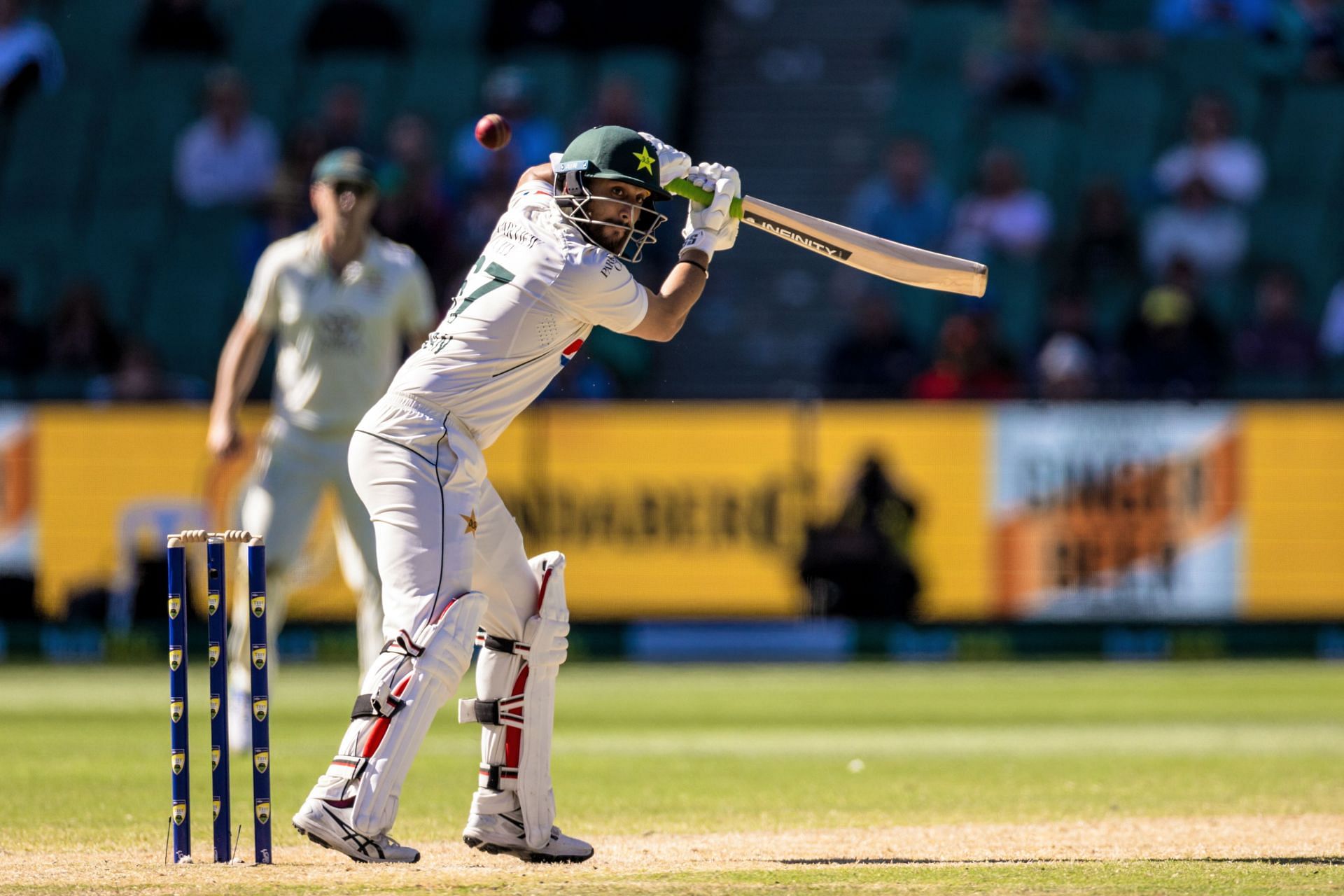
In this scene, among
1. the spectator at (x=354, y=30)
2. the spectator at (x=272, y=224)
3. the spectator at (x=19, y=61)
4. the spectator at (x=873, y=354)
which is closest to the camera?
the spectator at (x=873, y=354)

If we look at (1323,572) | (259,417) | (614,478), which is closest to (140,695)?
(259,417)

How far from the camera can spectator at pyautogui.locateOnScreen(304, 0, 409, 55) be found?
17.6 m

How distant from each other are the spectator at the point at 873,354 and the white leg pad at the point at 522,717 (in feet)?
26.9

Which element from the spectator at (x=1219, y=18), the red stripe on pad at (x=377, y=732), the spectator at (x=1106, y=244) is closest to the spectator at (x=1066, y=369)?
the spectator at (x=1106, y=244)

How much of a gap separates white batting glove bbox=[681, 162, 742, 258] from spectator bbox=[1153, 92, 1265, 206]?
402 inches

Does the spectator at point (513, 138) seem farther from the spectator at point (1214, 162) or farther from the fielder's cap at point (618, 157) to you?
the fielder's cap at point (618, 157)

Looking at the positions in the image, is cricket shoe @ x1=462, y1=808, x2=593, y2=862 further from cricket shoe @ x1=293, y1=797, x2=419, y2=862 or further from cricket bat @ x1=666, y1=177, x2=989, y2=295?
cricket bat @ x1=666, y1=177, x2=989, y2=295

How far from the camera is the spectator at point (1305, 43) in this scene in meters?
16.5

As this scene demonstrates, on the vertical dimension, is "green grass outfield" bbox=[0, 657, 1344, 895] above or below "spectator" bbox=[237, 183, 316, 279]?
below

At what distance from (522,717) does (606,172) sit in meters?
1.49

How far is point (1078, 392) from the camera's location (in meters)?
13.0

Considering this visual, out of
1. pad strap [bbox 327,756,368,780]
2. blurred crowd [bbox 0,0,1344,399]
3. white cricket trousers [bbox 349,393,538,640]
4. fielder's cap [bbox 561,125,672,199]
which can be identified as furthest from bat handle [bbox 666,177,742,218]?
blurred crowd [bbox 0,0,1344,399]

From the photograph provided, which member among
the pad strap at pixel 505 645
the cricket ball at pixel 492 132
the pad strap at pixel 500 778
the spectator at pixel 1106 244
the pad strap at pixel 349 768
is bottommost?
the pad strap at pixel 500 778

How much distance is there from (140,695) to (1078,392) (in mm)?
5997
